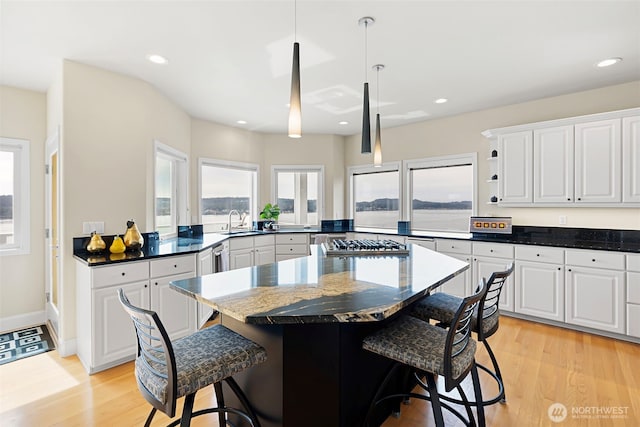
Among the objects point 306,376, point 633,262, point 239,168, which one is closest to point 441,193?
point 633,262

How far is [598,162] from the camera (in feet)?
11.2

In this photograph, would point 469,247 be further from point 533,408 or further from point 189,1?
point 189,1

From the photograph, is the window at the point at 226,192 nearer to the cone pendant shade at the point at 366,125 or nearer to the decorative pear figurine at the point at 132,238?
the decorative pear figurine at the point at 132,238

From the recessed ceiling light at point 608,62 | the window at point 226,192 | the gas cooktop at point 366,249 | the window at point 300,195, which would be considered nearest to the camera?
the gas cooktop at point 366,249

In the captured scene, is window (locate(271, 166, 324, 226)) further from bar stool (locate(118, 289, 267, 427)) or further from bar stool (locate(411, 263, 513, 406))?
bar stool (locate(118, 289, 267, 427))

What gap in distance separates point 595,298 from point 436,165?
97.4 inches

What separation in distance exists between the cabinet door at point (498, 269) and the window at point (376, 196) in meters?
1.60

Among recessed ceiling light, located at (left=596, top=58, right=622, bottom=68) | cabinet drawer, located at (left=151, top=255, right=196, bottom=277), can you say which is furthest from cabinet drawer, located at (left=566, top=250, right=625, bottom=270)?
cabinet drawer, located at (left=151, top=255, right=196, bottom=277)


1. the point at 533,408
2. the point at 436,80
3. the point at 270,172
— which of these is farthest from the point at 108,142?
the point at 533,408

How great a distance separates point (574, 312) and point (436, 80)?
2.77m

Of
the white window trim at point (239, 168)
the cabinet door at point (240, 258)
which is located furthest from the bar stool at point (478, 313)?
the white window trim at point (239, 168)

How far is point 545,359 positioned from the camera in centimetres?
277

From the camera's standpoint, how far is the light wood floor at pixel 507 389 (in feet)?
6.63

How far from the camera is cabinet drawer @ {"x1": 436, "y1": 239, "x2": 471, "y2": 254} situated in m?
4.03
